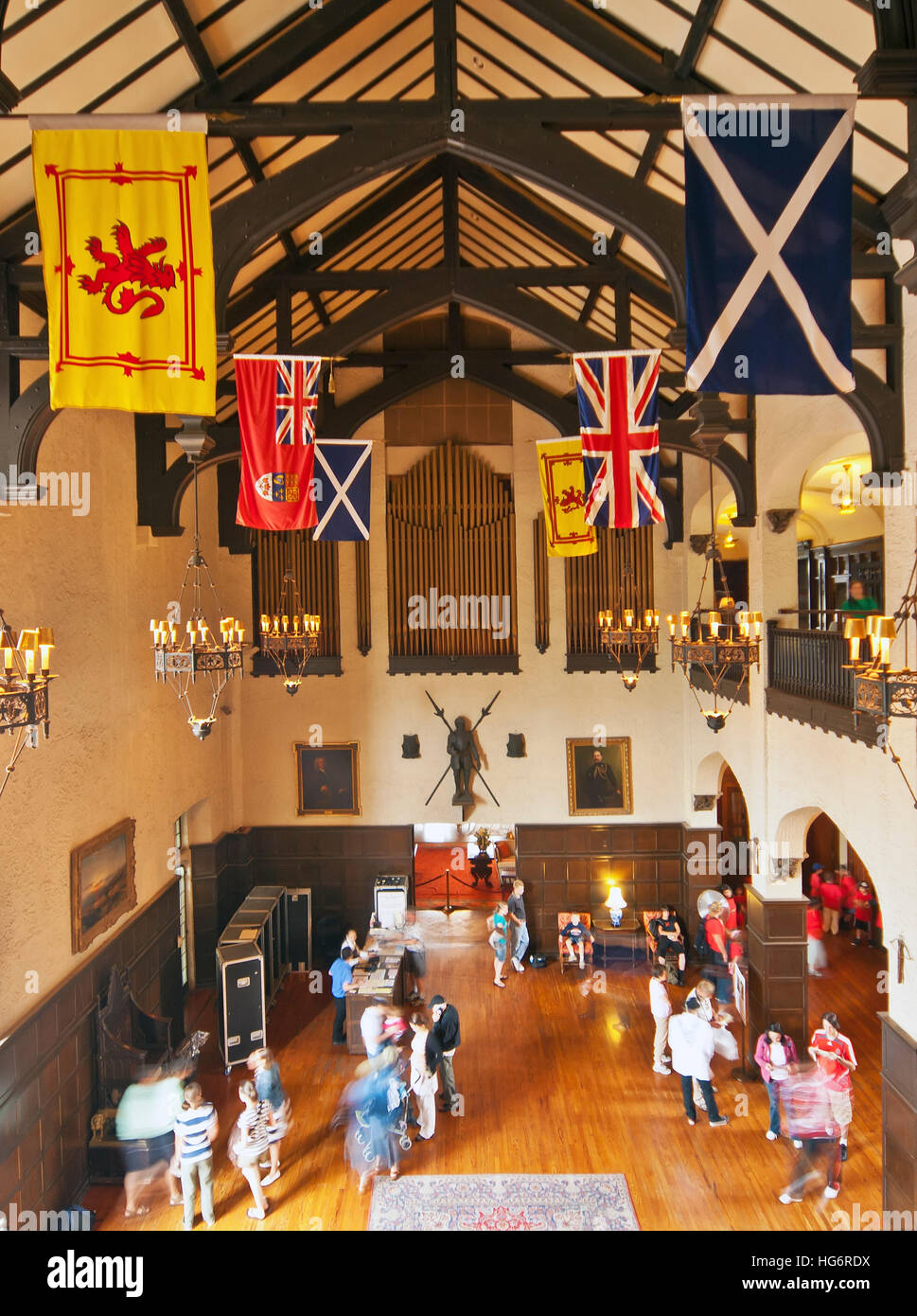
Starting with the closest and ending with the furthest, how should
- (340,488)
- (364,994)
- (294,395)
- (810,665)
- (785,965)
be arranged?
1. (294,395)
2. (810,665)
3. (340,488)
4. (785,965)
5. (364,994)

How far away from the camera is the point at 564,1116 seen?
31.0 ft

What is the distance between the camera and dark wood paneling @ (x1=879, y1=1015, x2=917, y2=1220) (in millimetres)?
6836

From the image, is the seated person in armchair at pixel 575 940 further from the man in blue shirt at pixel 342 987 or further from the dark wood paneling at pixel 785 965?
the man in blue shirt at pixel 342 987

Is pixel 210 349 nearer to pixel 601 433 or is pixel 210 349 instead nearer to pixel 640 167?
pixel 601 433

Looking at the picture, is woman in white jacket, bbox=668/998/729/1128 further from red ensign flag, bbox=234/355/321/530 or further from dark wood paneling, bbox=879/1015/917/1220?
red ensign flag, bbox=234/355/321/530

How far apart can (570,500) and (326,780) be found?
6939mm

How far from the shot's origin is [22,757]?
296 inches

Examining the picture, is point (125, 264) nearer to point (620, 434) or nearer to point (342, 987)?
point (620, 434)

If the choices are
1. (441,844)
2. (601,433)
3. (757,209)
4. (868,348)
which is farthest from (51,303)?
(441,844)

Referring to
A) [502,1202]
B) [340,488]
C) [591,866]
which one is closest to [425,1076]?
[502,1202]

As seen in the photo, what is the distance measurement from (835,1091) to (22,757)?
7702mm

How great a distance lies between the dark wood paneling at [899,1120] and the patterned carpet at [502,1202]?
214cm

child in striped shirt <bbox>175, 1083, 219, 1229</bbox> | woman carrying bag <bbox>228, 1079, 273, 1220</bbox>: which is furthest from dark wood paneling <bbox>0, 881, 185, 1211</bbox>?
woman carrying bag <bbox>228, 1079, 273, 1220</bbox>

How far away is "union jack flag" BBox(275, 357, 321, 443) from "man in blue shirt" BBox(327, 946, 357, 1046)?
6.72 metres
